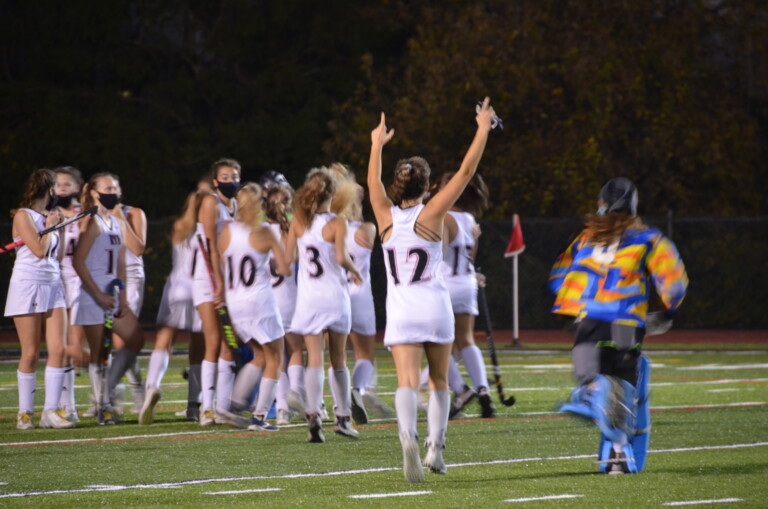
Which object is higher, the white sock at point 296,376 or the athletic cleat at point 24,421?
the white sock at point 296,376

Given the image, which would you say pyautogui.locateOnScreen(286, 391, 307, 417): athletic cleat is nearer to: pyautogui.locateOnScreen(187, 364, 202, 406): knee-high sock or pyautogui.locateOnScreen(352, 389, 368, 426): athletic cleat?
pyautogui.locateOnScreen(352, 389, 368, 426): athletic cleat

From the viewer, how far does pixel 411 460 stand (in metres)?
8.37

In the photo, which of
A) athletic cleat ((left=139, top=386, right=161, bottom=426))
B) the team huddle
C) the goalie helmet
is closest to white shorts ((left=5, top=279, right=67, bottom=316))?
the team huddle

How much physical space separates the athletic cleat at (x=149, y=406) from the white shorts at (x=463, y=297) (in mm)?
2648

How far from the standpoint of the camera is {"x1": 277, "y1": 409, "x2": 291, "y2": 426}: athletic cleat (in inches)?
488

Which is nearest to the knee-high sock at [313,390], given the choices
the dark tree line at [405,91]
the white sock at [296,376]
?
the white sock at [296,376]

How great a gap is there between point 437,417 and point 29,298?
4.57 m

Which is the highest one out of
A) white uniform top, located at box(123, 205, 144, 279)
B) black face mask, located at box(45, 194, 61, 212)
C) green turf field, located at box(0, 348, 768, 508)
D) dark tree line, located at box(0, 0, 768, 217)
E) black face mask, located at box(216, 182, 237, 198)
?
dark tree line, located at box(0, 0, 768, 217)

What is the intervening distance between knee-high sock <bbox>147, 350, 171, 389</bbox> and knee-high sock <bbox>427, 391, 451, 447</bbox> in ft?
13.0

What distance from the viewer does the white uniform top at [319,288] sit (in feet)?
35.7

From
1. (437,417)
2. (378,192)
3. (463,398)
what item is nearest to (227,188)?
(463,398)

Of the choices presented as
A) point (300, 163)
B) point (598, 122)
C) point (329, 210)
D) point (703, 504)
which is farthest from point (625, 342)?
point (300, 163)

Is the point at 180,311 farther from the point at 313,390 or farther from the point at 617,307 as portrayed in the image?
the point at 617,307

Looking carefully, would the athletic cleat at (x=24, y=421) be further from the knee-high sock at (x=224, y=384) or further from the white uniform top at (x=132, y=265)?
the white uniform top at (x=132, y=265)
